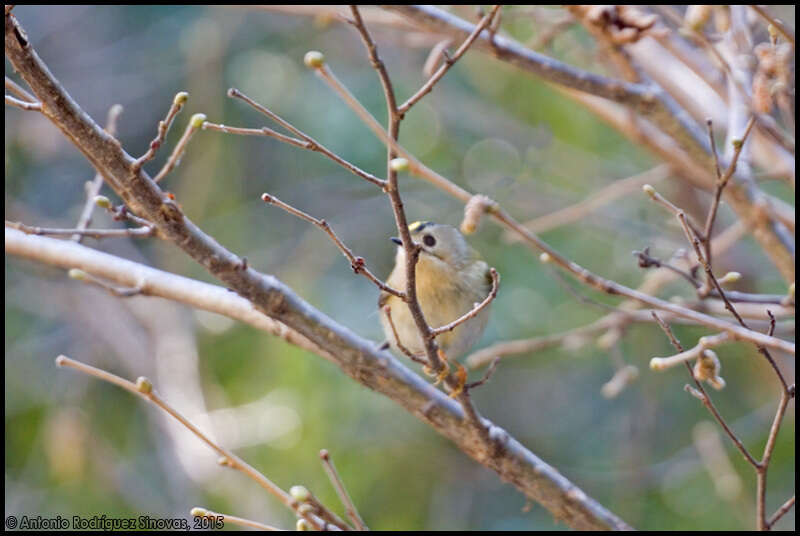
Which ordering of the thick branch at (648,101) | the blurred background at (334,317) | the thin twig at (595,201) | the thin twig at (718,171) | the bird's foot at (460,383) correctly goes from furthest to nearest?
the blurred background at (334,317) → the thin twig at (595,201) → the thick branch at (648,101) → the bird's foot at (460,383) → the thin twig at (718,171)

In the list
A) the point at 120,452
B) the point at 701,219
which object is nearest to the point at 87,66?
the point at 120,452

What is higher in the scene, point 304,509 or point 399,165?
point 399,165

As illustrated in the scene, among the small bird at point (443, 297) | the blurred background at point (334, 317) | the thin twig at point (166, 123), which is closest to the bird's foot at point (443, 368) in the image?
the thin twig at point (166, 123)

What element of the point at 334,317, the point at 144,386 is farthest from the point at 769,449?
the point at 334,317

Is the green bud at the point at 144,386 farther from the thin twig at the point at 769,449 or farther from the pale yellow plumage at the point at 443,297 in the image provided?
the pale yellow plumage at the point at 443,297

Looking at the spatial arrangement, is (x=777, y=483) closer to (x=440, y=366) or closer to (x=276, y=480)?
(x=276, y=480)

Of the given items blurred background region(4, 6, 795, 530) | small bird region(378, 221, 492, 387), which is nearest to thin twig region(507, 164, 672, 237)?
small bird region(378, 221, 492, 387)

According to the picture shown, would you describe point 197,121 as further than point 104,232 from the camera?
No

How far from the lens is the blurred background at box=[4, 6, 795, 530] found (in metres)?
4.04

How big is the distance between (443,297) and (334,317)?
1.96 m

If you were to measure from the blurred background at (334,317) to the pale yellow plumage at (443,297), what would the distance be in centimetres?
99

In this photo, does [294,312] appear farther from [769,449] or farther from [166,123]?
[769,449]

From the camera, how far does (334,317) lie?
15.1ft

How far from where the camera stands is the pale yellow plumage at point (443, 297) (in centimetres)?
268
